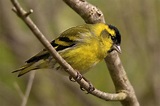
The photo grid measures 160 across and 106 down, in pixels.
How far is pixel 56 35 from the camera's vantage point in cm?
603

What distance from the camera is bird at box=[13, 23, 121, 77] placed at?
154 inches

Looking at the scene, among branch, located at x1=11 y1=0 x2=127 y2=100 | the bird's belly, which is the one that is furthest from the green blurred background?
branch, located at x1=11 y1=0 x2=127 y2=100

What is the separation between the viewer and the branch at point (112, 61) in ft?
11.8

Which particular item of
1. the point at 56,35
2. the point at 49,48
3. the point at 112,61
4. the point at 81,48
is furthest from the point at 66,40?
the point at 56,35

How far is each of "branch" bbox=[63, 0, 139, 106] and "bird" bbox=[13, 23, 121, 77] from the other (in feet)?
0.41

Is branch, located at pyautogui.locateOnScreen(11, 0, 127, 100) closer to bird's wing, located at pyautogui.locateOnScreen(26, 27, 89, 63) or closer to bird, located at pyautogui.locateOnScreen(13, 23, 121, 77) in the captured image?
bird, located at pyautogui.locateOnScreen(13, 23, 121, 77)

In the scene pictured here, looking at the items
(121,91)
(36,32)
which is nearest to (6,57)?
(121,91)

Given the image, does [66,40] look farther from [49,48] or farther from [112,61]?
[49,48]

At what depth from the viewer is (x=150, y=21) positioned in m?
5.67

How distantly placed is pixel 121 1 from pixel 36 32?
3321 mm

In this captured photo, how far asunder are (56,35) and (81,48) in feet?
6.80

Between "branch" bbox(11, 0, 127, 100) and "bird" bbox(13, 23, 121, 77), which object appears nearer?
"branch" bbox(11, 0, 127, 100)

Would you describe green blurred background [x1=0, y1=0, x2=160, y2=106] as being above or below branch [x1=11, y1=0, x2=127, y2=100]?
below

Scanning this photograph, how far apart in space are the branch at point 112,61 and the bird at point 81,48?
4.9 inches
